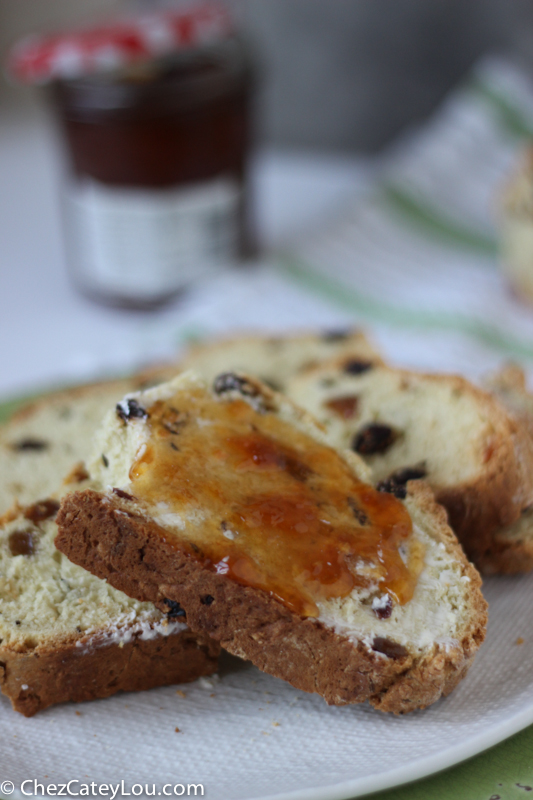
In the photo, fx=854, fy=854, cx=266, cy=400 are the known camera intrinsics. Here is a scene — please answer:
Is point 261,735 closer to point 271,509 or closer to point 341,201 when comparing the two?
point 271,509

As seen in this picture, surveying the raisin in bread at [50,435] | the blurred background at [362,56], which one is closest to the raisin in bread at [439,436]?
the raisin in bread at [50,435]

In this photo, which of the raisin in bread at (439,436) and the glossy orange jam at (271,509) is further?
the raisin in bread at (439,436)

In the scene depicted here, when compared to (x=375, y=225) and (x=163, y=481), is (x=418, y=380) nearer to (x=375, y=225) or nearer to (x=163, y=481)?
(x=163, y=481)

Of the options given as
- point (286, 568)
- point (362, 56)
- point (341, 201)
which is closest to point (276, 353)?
point (286, 568)

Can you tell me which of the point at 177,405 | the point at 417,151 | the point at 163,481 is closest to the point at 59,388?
the point at 177,405

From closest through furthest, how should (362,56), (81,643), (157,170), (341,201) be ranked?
(81,643)
(157,170)
(341,201)
(362,56)

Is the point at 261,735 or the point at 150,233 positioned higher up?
the point at 150,233

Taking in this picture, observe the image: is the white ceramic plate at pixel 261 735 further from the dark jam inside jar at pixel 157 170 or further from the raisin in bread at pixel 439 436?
the dark jam inside jar at pixel 157 170
